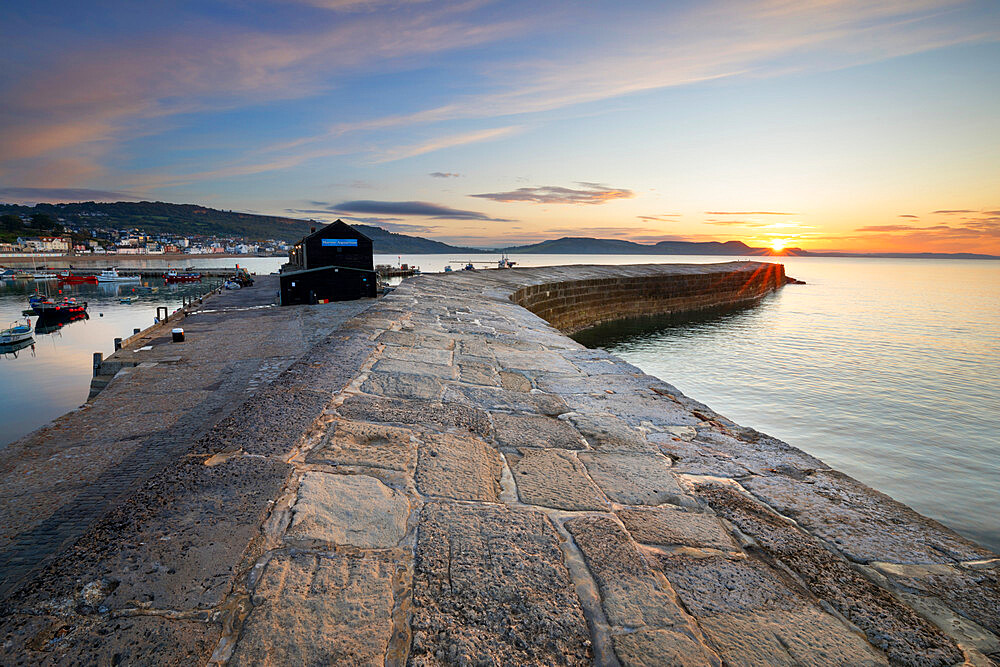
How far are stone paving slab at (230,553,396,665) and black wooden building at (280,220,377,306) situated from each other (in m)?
28.5

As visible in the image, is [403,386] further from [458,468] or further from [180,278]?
[180,278]

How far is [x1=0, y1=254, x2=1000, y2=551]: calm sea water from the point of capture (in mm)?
7371

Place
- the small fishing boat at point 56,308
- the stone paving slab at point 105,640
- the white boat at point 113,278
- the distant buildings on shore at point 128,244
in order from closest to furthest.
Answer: the stone paving slab at point 105,640 → the small fishing boat at point 56,308 → the white boat at point 113,278 → the distant buildings on shore at point 128,244

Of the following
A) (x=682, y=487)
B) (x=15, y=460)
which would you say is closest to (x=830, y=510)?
(x=682, y=487)

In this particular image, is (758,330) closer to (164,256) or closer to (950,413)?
(950,413)

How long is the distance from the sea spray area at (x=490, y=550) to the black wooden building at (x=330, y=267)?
1064 inches

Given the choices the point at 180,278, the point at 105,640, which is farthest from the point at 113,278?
the point at 105,640

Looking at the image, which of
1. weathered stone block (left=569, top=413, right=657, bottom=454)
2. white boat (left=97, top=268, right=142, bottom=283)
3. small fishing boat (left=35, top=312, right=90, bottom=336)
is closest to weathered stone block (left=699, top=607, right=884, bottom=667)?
weathered stone block (left=569, top=413, right=657, bottom=454)

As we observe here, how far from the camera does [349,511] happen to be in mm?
1871

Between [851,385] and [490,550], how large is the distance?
13658 millimetres

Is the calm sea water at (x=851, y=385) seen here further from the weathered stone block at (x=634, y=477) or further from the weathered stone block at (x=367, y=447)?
the weathered stone block at (x=367, y=447)

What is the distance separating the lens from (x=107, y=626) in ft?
4.07

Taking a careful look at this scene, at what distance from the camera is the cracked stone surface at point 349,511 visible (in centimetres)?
172

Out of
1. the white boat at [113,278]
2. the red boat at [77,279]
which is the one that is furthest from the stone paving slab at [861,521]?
the red boat at [77,279]
